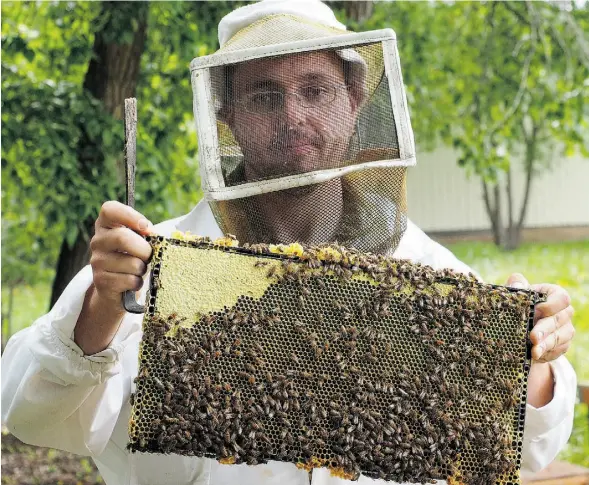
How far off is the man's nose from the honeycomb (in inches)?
18.2

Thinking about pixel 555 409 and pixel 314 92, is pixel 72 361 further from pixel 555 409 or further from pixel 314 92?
pixel 555 409

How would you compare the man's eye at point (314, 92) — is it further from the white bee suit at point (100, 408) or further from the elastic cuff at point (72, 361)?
the elastic cuff at point (72, 361)

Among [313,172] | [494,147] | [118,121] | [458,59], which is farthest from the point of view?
[458,59]

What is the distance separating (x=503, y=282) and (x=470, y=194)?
8223 millimetres

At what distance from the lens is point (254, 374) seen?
1.77 m

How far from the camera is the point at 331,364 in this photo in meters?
1.82

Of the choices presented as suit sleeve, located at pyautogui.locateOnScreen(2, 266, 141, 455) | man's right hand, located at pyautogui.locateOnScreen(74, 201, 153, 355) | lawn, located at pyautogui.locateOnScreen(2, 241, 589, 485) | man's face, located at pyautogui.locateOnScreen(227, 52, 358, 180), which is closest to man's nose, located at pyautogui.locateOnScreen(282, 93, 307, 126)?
man's face, located at pyautogui.locateOnScreen(227, 52, 358, 180)

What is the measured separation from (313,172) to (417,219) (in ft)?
56.3

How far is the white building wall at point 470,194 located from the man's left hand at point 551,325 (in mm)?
16828

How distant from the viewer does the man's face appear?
2111 mm

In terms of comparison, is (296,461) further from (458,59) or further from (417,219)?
(417,219)

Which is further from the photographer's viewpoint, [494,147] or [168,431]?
[494,147]

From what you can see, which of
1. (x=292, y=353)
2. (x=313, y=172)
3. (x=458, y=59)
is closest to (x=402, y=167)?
(x=313, y=172)

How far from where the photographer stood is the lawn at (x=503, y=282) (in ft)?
20.0
